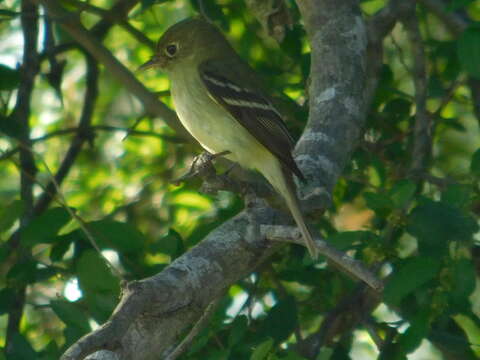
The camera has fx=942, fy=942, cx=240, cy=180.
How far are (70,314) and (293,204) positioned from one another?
3.70ft

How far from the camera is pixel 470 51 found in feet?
16.6

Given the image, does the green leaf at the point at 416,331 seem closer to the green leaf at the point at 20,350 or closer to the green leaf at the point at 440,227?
the green leaf at the point at 440,227

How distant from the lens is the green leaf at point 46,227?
16.3 ft

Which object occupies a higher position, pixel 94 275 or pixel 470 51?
pixel 94 275

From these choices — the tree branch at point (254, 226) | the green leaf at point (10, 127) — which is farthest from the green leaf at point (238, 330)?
the green leaf at point (10, 127)

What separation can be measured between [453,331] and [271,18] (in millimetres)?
2061

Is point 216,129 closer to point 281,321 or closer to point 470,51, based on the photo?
point 281,321

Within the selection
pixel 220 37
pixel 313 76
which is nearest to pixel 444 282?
pixel 313 76

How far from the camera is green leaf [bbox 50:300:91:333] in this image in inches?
167

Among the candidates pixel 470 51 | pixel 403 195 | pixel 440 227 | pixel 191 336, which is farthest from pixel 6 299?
pixel 470 51

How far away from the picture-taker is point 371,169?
6.29 metres

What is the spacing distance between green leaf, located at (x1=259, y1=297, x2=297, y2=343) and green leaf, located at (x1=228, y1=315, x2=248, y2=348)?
0.15 metres

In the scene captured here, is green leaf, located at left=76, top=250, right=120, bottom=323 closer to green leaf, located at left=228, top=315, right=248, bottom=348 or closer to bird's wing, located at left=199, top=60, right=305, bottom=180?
green leaf, located at left=228, top=315, right=248, bottom=348

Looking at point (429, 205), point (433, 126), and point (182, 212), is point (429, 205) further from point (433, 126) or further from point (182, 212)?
point (182, 212)
